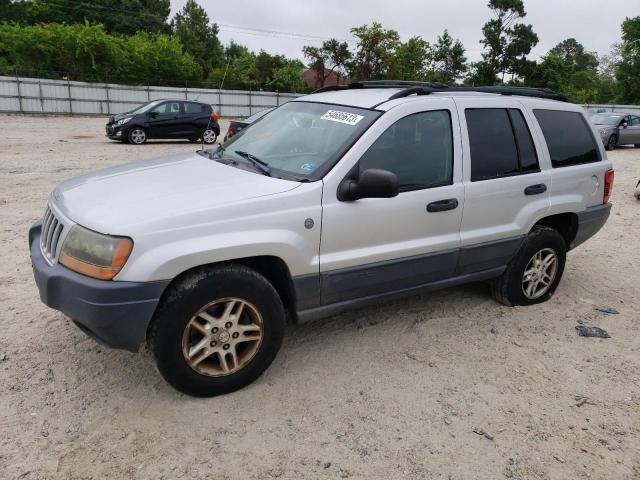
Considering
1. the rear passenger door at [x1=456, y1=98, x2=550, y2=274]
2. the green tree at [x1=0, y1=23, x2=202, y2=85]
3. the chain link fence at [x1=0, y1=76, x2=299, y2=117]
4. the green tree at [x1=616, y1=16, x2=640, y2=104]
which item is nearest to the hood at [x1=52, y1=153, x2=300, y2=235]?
the rear passenger door at [x1=456, y1=98, x2=550, y2=274]

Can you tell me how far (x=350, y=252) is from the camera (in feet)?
10.8

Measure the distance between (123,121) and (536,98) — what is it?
13863 mm

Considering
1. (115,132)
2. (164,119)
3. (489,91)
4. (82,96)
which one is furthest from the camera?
(82,96)

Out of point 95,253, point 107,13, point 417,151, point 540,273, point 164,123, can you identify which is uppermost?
point 107,13

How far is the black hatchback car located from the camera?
620 inches

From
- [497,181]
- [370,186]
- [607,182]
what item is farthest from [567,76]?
[370,186]

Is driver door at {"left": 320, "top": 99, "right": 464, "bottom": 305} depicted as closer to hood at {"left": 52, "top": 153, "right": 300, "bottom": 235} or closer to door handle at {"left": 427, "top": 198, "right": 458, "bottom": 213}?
door handle at {"left": 427, "top": 198, "right": 458, "bottom": 213}

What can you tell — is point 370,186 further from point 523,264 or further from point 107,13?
point 107,13

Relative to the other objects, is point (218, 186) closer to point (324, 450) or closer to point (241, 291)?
point (241, 291)

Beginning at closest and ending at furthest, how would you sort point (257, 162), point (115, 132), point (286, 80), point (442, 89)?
point (257, 162) → point (442, 89) → point (115, 132) → point (286, 80)

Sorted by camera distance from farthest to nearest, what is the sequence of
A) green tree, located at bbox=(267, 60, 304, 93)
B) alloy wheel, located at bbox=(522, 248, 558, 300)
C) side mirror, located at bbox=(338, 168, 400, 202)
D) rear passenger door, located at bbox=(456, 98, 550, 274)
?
green tree, located at bbox=(267, 60, 304, 93) → alloy wheel, located at bbox=(522, 248, 558, 300) → rear passenger door, located at bbox=(456, 98, 550, 274) → side mirror, located at bbox=(338, 168, 400, 202)

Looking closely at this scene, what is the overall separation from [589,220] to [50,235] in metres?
4.36

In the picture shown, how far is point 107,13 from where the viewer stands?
54406 mm

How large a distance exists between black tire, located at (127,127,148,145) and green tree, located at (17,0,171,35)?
136ft
